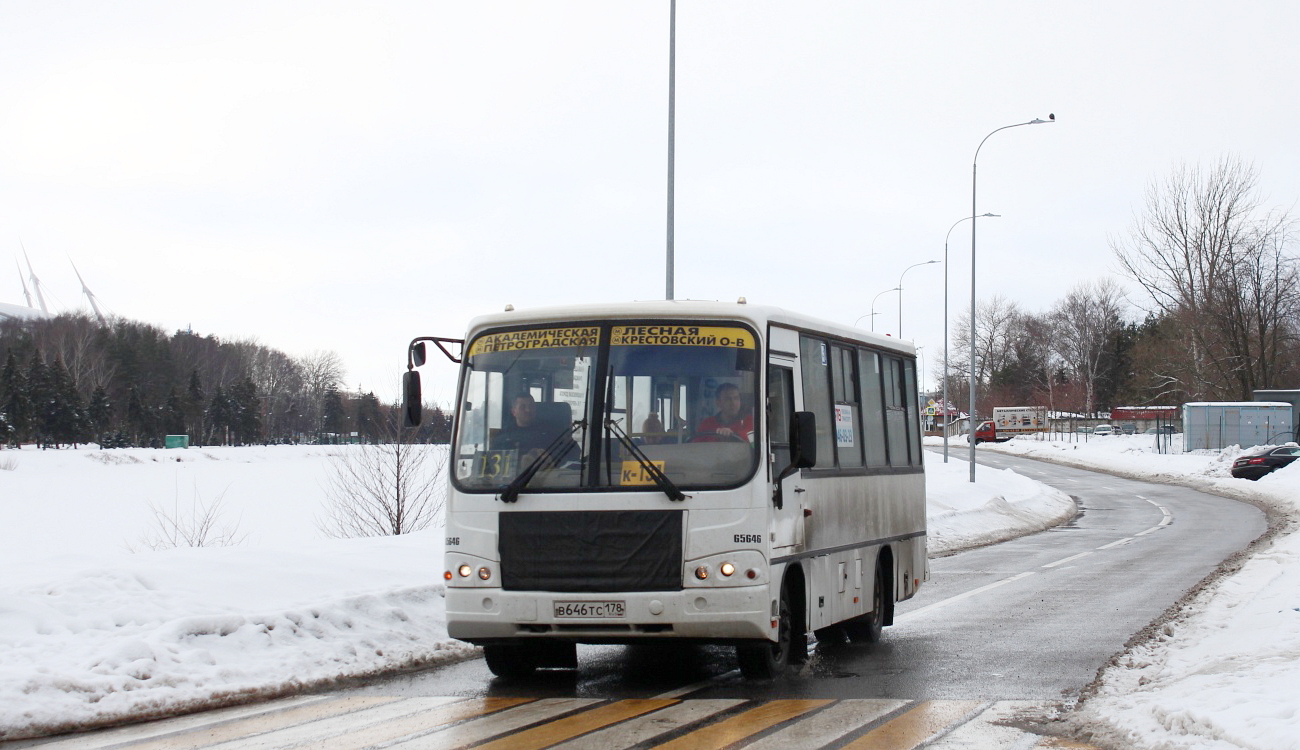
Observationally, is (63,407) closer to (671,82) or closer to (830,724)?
(671,82)

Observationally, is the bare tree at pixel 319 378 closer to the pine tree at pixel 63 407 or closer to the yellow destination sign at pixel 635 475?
the pine tree at pixel 63 407

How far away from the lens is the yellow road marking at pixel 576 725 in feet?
24.6

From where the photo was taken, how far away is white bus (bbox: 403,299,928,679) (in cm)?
906

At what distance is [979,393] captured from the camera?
14612 cm

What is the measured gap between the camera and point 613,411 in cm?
936

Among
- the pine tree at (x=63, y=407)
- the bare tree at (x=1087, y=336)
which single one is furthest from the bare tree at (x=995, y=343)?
the pine tree at (x=63, y=407)

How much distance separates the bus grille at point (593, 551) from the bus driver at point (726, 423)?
1.99 ft

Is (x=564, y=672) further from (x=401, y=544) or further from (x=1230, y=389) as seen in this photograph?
(x=1230, y=389)

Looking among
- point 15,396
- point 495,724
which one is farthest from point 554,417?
point 15,396

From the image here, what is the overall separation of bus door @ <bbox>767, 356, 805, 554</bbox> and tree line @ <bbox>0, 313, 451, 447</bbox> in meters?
81.4

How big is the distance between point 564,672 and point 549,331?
2.71 metres

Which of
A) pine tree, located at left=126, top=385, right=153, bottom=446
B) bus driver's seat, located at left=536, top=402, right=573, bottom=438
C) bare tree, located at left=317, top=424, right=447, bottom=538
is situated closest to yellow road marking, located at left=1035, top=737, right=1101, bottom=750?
bus driver's seat, located at left=536, top=402, right=573, bottom=438

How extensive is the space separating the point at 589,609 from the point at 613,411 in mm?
1354

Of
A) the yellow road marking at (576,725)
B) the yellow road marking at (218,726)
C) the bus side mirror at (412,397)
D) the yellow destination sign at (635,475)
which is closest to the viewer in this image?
the yellow road marking at (576,725)
